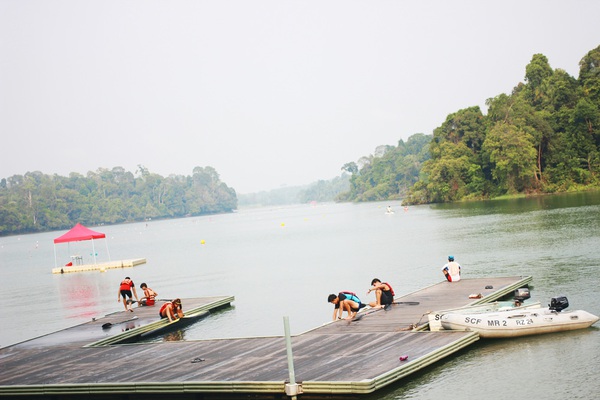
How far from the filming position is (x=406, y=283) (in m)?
32.8

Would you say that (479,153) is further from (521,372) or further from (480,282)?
(521,372)

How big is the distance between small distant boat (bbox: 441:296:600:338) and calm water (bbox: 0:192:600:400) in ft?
0.94

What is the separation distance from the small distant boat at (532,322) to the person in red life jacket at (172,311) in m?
12.1

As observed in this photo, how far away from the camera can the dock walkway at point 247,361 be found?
1566cm

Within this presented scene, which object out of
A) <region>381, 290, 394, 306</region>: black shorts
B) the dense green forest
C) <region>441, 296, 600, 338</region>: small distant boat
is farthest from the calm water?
the dense green forest

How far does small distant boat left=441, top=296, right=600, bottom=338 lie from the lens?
18.7 meters

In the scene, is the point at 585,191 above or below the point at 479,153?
below

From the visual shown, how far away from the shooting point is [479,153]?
375 ft

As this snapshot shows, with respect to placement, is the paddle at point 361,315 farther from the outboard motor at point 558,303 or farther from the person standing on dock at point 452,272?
the outboard motor at point 558,303

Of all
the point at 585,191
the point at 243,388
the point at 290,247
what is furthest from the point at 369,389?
the point at 585,191

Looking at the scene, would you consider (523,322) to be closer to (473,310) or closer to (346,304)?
(473,310)

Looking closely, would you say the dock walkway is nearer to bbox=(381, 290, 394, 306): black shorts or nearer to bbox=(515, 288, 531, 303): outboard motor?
bbox=(381, 290, 394, 306): black shorts

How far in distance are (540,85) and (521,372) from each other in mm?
104070

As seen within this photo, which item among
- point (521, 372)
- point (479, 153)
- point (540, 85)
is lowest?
point (521, 372)
